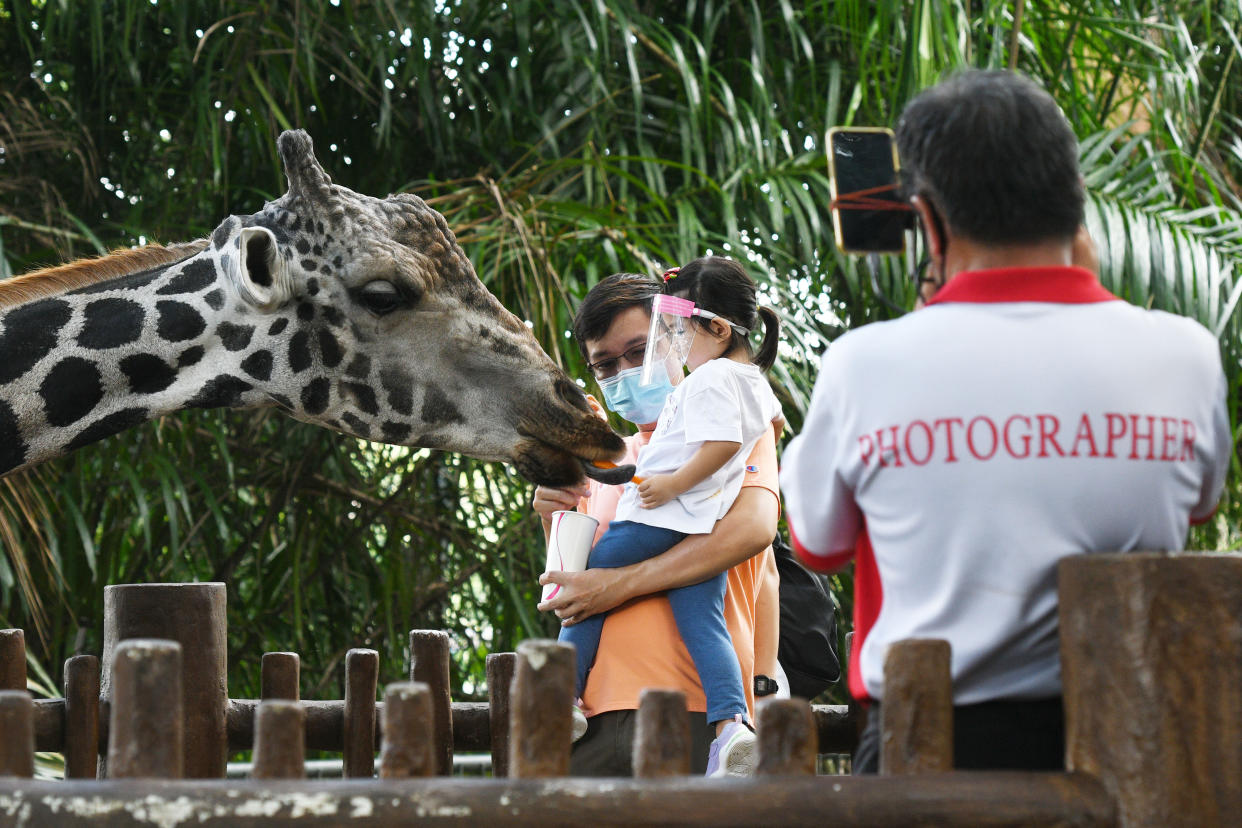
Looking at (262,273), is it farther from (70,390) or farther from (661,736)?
(661,736)

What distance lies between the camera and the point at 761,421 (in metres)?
2.68

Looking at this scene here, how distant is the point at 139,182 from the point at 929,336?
4390 mm

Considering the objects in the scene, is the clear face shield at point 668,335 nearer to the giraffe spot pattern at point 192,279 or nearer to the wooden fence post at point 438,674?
the wooden fence post at point 438,674

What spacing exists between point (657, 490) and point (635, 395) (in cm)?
35

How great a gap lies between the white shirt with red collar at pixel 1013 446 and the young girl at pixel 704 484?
947mm

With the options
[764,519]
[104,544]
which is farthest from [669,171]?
[764,519]

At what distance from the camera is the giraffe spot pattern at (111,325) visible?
2.75 metres

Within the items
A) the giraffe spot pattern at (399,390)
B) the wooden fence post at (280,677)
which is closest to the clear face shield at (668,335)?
the giraffe spot pattern at (399,390)

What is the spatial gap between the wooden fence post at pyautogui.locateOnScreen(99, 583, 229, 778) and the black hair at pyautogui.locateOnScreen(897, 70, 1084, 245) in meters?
1.79

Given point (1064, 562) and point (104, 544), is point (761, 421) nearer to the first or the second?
point (1064, 562)

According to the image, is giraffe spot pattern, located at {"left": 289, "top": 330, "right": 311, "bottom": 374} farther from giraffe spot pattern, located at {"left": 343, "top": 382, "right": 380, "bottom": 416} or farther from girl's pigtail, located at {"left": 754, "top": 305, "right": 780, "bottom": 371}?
girl's pigtail, located at {"left": 754, "top": 305, "right": 780, "bottom": 371}

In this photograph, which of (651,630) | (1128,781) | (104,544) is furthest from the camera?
(104,544)

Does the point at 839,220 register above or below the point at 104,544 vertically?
above

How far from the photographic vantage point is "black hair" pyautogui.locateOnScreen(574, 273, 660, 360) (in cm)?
288
